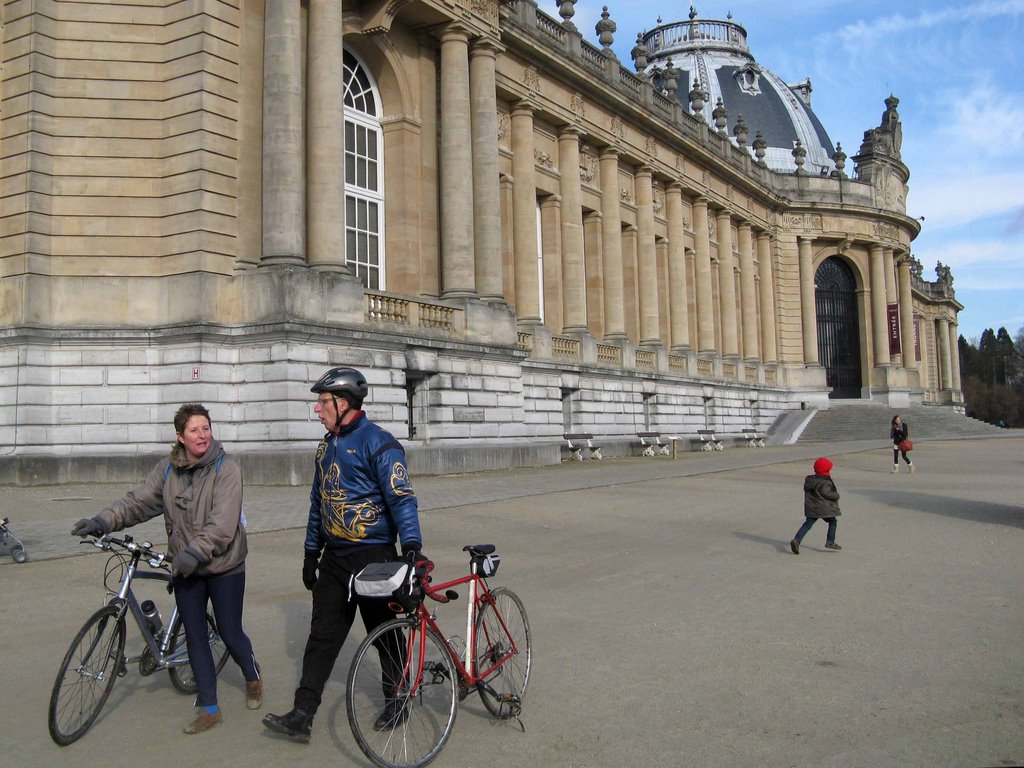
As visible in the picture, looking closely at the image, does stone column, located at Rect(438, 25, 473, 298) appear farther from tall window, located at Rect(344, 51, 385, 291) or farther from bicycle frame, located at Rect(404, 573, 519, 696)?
bicycle frame, located at Rect(404, 573, 519, 696)

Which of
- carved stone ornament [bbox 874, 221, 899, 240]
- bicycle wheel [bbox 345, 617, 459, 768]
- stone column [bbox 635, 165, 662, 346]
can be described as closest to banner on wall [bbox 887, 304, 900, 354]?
carved stone ornament [bbox 874, 221, 899, 240]

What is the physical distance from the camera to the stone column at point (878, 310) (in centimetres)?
5803

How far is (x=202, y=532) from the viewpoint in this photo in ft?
16.6

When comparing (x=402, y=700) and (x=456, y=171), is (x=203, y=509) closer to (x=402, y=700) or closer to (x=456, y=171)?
(x=402, y=700)

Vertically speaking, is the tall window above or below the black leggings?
above

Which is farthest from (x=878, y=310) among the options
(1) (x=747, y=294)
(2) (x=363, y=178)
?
(2) (x=363, y=178)

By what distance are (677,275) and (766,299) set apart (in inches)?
523

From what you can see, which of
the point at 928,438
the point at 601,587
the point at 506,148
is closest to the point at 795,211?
the point at 928,438

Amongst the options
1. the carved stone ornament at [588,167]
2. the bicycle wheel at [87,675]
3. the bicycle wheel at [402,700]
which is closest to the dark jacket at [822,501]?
the bicycle wheel at [402,700]

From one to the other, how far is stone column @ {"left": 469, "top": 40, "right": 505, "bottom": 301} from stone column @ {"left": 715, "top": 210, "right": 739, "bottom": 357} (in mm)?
24133

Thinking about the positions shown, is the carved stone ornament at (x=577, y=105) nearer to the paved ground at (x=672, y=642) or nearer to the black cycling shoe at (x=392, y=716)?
the paved ground at (x=672, y=642)

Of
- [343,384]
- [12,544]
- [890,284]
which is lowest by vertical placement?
[12,544]

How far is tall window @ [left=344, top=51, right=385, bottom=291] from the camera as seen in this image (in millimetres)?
24156

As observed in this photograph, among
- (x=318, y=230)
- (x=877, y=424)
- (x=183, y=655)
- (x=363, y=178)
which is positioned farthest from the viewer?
(x=877, y=424)
